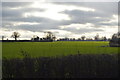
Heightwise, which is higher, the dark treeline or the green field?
the green field

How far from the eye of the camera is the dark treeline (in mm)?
11109

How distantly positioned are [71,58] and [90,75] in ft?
3.95

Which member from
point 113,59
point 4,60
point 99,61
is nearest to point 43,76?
point 4,60

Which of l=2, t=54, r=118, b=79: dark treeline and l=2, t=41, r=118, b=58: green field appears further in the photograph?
l=2, t=41, r=118, b=58: green field

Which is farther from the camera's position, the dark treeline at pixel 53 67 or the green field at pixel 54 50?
the green field at pixel 54 50

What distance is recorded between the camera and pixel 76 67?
11320 millimetres

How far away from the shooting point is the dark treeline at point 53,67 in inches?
437

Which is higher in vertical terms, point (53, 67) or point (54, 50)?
point (54, 50)

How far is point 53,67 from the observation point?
1113cm

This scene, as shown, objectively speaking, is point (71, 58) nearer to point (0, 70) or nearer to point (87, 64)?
point (87, 64)

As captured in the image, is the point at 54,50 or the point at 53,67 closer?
the point at 53,67

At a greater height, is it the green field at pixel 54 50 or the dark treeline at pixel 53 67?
the green field at pixel 54 50

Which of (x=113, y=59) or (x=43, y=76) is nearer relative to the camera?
(x=43, y=76)

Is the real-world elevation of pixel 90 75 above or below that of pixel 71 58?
below
